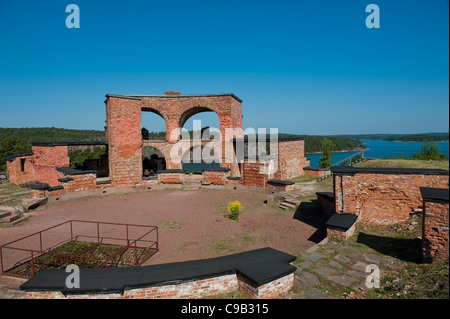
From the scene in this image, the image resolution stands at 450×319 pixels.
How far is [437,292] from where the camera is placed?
433cm


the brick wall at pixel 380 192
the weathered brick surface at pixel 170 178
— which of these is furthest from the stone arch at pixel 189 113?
the brick wall at pixel 380 192

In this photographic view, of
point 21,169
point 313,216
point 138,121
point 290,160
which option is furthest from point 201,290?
point 21,169

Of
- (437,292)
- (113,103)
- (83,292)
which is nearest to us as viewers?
(437,292)

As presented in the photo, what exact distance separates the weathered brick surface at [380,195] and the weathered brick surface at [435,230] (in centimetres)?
225

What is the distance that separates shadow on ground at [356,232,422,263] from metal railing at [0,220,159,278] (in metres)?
6.47

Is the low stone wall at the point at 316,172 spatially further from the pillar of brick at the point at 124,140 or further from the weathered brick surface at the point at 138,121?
the pillar of brick at the point at 124,140

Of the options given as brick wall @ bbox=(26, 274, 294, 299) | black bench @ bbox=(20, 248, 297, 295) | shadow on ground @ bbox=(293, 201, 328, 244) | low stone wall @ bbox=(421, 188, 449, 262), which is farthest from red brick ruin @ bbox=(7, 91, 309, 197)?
brick wall @ bbox=(26, 274, 294, 299)

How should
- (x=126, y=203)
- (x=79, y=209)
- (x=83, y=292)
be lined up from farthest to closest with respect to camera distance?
(x=126, y=203) < (x=79, y=209) < (x=83, y=292)

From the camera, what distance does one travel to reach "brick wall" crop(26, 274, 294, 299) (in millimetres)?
4730

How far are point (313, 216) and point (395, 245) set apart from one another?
3991 mm

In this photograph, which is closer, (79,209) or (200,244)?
(200,244)

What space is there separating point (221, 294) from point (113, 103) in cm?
1511

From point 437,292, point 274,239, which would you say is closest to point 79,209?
point 274,239
